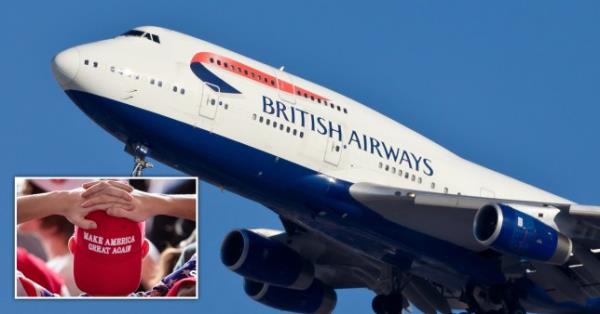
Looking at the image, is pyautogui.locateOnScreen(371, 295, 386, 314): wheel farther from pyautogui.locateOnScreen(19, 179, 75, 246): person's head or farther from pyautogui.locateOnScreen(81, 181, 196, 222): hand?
pyautogui.locateOnScreen(19, 179, 75, 246): person's head

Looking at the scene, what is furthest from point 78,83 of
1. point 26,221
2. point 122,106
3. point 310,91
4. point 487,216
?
point 487,216

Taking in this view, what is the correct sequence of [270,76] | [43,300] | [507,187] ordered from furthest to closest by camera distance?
1. [507,187]
2. [270,76]
3. [43,300]

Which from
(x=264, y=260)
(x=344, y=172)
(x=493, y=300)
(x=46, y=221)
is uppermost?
(x=344, y=172)

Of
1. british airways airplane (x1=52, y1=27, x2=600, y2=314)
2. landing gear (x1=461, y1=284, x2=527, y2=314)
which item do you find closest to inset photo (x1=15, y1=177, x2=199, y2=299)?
british airways airplane (x1=52, y1=27, x2=600, y2=314)

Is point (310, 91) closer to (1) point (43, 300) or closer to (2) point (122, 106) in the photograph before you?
(2) point (122, 106)

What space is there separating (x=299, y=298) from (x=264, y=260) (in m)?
2.35

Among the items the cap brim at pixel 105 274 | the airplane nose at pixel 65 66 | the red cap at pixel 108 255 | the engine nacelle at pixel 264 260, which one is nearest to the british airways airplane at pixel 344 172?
the airplane nose at pixel 65 66

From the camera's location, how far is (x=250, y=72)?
4059 cm

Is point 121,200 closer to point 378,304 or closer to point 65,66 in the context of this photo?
point 65,66

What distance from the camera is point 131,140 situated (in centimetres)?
3938

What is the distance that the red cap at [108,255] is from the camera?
39.1 m

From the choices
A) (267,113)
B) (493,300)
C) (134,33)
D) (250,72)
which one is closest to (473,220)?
(493,300)

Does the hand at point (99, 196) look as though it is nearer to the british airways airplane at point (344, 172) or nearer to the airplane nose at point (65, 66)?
the british airways airplane at point (344, 172)

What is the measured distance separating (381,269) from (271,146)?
7.03 meters
